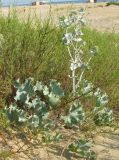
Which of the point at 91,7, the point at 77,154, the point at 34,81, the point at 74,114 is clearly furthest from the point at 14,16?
the point at 91,7

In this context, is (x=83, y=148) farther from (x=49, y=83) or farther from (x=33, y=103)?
(x=49, y=83)

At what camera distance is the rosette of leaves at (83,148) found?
4105 millimetres

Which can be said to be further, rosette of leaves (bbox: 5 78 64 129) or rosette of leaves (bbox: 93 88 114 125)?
rosette of leaves (bbox: 93 88 114 125)

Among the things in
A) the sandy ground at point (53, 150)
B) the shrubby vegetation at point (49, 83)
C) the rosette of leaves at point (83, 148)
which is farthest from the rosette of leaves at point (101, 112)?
the rosette of leaves at point (83, 148)

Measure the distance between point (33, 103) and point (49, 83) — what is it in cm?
56

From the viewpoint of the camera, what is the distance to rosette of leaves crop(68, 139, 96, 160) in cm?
411

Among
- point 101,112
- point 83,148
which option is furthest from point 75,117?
point 101,112

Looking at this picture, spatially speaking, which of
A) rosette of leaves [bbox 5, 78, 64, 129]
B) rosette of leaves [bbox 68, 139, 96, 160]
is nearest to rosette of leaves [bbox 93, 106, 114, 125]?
rosette of leaves [bbox 5, 78, 64, 129]

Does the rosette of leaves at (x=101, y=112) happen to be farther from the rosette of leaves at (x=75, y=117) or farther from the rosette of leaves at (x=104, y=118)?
the rosette of leaves at (x=75, y=117)

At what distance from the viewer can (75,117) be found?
4.43m

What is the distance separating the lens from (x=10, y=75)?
452 centimetres

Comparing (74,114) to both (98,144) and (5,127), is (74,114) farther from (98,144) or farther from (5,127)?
(5,127)

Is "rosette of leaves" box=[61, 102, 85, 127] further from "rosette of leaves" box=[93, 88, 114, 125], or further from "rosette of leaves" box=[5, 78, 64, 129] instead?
"rosette of leaves" box=[93, 88, 114, 125]

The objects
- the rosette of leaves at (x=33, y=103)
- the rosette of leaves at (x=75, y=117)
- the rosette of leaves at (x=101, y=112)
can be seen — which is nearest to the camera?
the rosette of leaves at (x=33, y=103)
